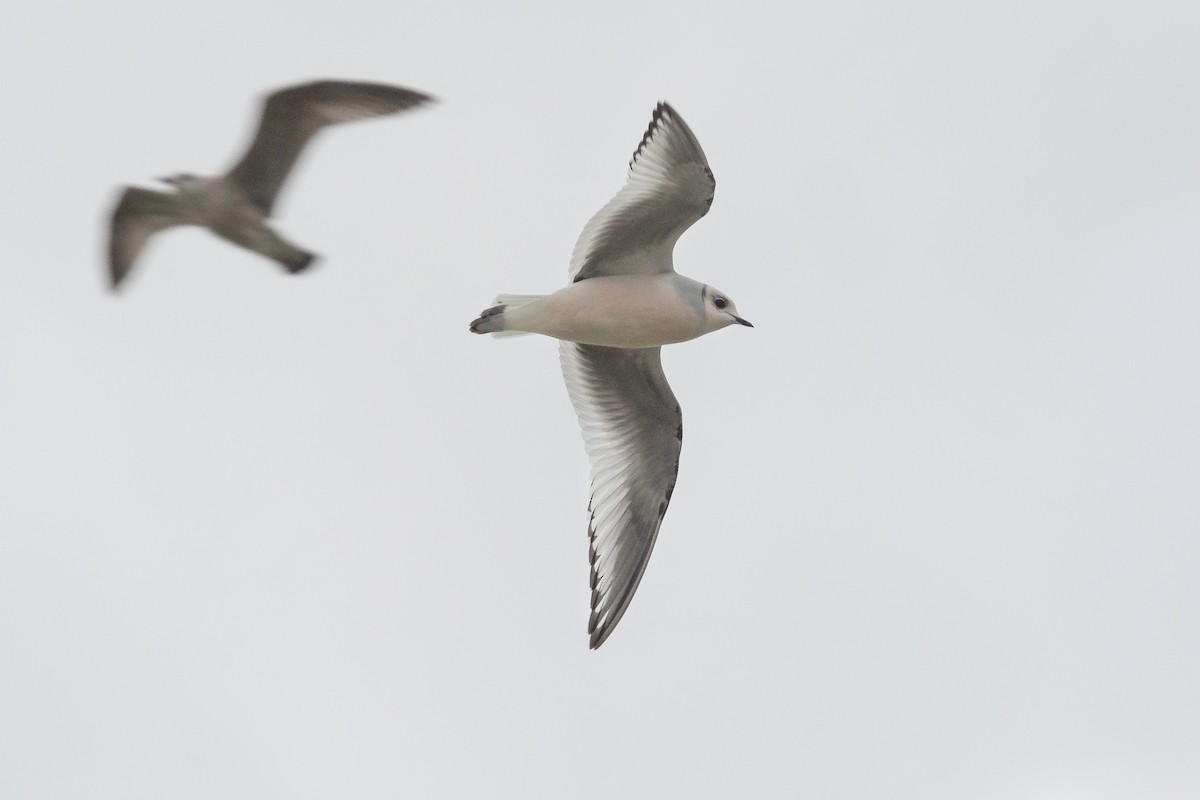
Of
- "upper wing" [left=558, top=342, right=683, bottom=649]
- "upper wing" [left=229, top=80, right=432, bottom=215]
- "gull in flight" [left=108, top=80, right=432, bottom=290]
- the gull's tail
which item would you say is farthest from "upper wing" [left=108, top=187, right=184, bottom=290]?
"upper wing" [left=558, top=342, right=683, bottom=649]

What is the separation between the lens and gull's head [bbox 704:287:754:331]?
11.5 m

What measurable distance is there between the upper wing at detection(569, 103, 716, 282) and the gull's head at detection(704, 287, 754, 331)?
0.32m

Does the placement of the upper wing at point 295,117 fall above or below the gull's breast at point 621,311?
above

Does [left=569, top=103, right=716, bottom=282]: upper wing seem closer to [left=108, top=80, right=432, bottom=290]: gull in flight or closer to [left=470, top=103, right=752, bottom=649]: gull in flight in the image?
[left=470, top=103, right=752, bottom=649]: gull in flight

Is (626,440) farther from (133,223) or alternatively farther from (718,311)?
(133,223)

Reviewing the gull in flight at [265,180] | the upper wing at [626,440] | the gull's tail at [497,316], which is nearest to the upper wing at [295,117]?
the gull in flight at [265,180]

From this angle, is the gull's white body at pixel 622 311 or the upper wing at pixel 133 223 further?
the upper wing at pixel 133 223

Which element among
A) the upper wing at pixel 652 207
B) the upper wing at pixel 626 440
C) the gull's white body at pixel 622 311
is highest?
the upper wing at pixel 652 207

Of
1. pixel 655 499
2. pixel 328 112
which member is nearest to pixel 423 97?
pixel 328 112

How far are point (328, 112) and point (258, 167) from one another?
0.56 meters

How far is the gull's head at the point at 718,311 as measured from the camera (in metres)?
11.5

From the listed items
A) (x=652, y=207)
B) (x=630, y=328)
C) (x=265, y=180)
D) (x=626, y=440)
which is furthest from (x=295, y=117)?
(x=626, y=440)

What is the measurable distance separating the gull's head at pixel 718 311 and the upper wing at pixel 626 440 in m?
0.87

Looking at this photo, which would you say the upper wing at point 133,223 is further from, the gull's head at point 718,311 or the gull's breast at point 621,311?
the gull's head at point 718,311
